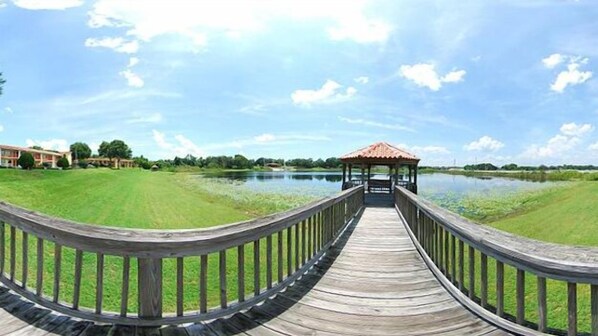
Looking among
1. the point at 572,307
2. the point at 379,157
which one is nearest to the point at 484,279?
the point at 572,307

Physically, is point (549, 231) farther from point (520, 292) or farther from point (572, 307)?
point (572, 307)

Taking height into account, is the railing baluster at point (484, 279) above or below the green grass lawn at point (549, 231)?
above

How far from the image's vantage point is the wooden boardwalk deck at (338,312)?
2.74 meters

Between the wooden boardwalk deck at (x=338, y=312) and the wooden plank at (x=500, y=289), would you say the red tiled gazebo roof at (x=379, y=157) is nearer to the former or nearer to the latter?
the wooden boardwalk deck at (x=338, y=312)

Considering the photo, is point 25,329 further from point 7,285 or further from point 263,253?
point 263,253

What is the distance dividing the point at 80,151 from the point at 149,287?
364 ft

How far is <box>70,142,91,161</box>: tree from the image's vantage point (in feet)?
307

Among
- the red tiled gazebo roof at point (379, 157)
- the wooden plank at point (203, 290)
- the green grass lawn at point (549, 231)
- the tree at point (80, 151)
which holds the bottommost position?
the green grass lawn at point (549, 231)

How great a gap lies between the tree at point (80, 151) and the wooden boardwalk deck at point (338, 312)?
106390 millimetres

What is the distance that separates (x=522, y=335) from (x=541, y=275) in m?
0.58

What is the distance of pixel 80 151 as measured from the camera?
313 feet

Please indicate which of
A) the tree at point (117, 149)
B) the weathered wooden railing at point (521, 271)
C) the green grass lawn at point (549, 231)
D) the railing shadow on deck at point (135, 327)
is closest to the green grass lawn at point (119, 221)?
the railing shadow on deck at point (135, 327)

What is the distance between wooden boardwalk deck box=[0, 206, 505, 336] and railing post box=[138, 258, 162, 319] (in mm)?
138

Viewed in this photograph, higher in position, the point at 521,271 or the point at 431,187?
the point at 521,271
